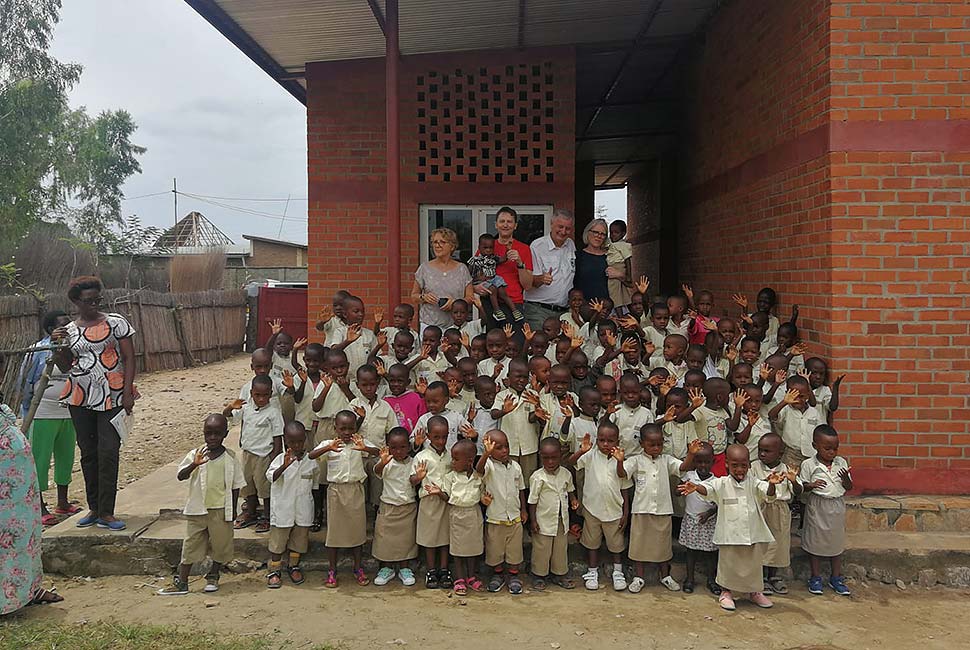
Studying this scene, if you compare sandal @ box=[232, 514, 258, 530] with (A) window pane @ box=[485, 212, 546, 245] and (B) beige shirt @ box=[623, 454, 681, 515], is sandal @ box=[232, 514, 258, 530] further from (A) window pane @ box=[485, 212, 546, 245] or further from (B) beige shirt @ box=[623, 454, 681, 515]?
(A) window pane @ box=[485, 212, 546, 245]

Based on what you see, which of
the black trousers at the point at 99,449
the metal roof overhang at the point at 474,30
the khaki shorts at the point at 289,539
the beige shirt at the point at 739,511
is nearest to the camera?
the beige shirt at the point at 739,511

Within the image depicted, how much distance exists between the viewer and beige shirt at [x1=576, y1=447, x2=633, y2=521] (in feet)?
14.2

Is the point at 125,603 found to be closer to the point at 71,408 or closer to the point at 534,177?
the point at 71,408

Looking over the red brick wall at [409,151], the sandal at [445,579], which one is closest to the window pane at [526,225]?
the red brick wall at [409,151]

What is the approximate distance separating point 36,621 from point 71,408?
Answer: 141 centimetres

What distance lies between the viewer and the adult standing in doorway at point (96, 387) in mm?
4801

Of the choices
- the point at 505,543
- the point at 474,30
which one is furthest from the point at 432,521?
the point at 474,30

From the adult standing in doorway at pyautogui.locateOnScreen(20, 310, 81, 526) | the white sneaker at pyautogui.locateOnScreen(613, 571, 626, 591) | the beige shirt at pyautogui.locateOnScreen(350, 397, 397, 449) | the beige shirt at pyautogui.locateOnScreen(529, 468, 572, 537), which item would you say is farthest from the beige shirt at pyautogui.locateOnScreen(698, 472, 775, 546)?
the adult standing in doorway at pyautogui.locateOnScreen(20, 310, 81, 526)

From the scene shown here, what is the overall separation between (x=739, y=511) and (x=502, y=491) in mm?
1357

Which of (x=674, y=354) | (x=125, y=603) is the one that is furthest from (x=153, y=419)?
(x=674, y=354)

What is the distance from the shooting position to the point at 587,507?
4375 mm

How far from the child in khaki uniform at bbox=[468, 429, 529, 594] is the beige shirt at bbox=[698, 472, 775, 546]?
113 centimetres

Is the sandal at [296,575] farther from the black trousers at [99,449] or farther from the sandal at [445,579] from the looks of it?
the black trousers at [99,449]

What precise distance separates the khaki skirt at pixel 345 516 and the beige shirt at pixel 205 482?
577 mm
